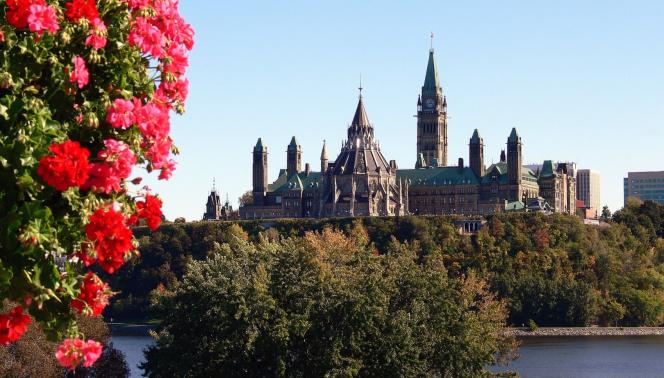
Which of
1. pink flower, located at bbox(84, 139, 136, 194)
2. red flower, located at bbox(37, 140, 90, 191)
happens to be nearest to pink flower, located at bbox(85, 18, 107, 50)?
pink flower, located at bbox(84, 139, 136, 194)

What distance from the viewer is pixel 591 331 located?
431ft

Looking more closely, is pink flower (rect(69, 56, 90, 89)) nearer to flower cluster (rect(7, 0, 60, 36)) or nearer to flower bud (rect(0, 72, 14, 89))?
flower cluster (rect(7, 0, 60, 36))

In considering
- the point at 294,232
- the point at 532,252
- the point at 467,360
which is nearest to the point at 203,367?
the point at 467,360

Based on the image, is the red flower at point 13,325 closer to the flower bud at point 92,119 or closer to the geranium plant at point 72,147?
the geranium plant at point 72,147

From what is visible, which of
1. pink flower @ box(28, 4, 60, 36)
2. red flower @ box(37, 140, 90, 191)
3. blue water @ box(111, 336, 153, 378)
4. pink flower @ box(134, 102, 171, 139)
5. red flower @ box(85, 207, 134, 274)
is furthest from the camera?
blue water @ box(111, 336, 153, 378)

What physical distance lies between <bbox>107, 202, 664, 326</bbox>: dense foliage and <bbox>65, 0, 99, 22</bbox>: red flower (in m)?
110

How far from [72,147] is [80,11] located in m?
1.61

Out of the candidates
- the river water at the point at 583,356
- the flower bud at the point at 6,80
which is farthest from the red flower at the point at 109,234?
the river water at the point at 583,356

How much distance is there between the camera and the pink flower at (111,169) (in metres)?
12.6

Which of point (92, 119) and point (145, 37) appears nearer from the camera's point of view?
point (92, 119)

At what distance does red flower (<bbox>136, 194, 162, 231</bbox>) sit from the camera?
13.5 meters

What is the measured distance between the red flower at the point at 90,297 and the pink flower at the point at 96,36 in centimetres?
232

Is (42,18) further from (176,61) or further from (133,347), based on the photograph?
(133,347)

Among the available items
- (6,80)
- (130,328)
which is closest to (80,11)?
(6,80)
